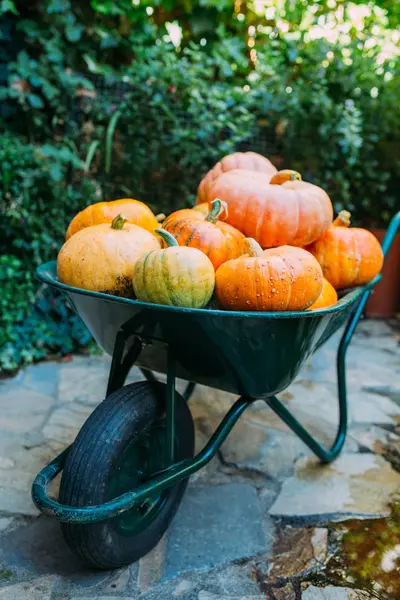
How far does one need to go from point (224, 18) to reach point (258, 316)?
3.87 metres

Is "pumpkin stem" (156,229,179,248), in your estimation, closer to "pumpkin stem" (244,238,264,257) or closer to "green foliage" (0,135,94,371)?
"pumpkin stem" (244,238,264,257)

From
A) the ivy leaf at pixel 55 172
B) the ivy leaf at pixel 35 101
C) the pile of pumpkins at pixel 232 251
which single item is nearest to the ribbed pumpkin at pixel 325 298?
the pile of pumpkins at pixel 232 251

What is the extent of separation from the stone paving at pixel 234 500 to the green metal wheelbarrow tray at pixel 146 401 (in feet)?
0.42

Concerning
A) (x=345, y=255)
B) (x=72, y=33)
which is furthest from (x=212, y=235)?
(x=72, y=33)

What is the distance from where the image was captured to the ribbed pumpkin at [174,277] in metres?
1.15

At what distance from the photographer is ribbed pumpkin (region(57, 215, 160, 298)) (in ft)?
4.10

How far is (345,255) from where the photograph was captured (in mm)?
1541

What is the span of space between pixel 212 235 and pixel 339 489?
1071mm

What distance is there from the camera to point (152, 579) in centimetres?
137

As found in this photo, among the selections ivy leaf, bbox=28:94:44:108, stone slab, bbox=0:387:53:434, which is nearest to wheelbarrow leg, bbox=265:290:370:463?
stone slab, bbox=0:387:53:434

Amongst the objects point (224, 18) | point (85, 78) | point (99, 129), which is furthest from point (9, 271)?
point (224, 18)

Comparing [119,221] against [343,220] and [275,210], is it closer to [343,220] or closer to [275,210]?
[275,210]

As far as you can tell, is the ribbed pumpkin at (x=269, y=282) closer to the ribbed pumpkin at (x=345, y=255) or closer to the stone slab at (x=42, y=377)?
the ribbed pumpkin at (x=345, y=255)

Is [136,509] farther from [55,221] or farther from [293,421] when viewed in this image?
[55,221]
